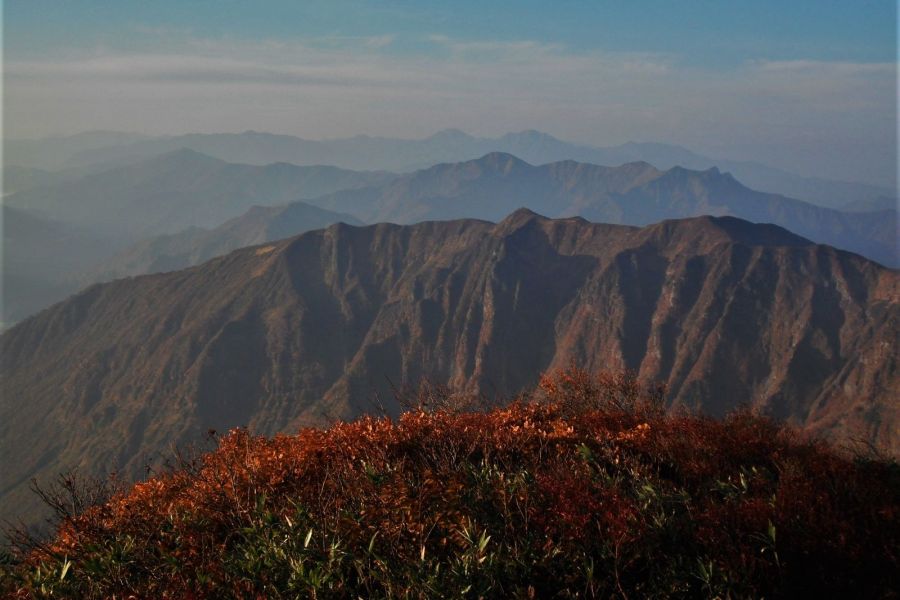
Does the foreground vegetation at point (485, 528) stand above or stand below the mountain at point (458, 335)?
above

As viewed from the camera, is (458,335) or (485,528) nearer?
(485,528)

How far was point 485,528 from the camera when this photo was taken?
23.3 ft

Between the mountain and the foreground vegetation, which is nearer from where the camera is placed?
the foreground vegetation

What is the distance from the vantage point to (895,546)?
7234 millimetres

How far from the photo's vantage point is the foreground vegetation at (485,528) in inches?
255

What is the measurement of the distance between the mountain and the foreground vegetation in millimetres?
106933

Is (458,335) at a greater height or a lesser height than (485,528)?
lesser

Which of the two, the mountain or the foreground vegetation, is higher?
the foreground vegetation

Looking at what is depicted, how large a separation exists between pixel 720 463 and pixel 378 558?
23.3ft

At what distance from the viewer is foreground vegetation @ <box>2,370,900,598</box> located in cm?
648

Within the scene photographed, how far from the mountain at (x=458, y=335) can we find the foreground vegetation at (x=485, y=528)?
106933 millimetres

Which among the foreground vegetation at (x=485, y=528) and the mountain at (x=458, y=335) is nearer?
the foreground vegetation at (x=485, y=528)

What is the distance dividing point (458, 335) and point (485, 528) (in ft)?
510

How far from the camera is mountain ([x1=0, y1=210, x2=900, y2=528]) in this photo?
122812 mm
